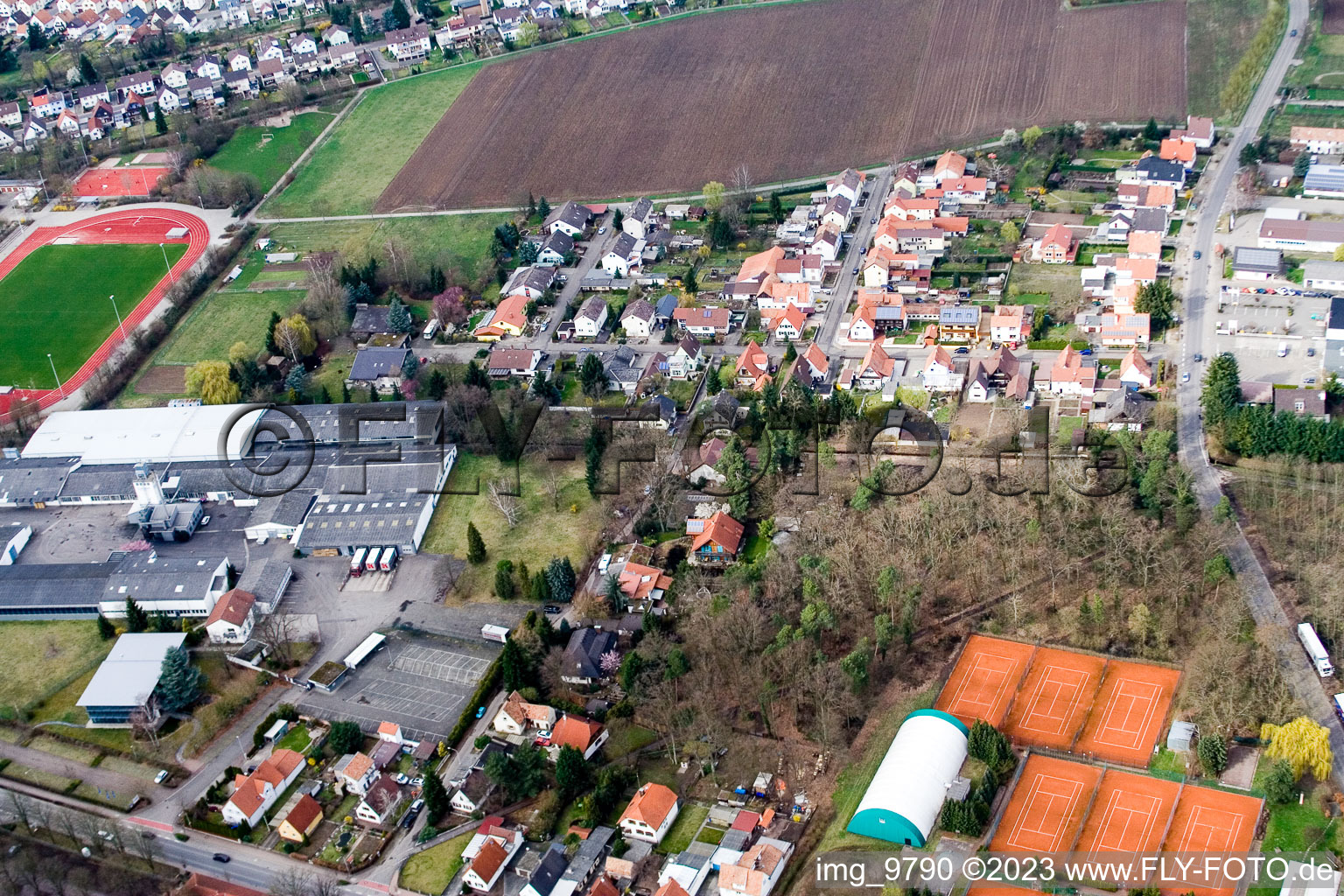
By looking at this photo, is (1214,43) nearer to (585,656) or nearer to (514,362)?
(514,362)

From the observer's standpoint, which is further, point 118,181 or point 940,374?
point 118,181

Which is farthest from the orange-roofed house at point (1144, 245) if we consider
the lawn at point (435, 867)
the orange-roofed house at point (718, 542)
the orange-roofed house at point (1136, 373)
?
the lawn at point (435, 867)

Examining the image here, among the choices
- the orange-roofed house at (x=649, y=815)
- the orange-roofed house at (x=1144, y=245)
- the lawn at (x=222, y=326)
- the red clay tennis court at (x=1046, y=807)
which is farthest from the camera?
the lawn at (x=222, y=326)

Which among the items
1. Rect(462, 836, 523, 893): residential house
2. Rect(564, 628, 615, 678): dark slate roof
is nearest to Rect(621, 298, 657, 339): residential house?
Rect(564, 628, 615, 678): dark slate roof

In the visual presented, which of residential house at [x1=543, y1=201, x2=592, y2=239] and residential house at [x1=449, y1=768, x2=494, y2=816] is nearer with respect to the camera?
residential house at [x1=449, y1=768, x2=494, y2=816]

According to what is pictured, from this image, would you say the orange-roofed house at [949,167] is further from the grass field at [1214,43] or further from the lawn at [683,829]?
the lawn at [683,829]

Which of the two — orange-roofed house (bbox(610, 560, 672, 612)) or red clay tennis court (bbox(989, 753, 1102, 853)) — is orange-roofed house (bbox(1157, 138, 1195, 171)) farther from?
red clay tennis court (bbox(989, 753, 1102, 853))

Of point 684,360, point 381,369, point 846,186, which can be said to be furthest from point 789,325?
point 381,369
